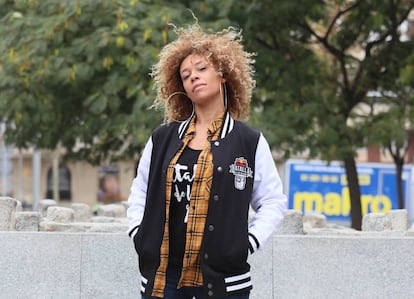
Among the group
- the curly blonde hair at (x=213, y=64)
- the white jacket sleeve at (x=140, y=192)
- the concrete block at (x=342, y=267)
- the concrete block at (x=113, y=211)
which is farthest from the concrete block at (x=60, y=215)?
the white jacket sleeve at (x=140, y=192)

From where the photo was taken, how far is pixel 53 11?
1397cm

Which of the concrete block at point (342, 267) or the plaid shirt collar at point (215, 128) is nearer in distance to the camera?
the plaid shirt collar at point (215, 128)

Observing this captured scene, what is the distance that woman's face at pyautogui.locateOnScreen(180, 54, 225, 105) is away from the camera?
14.1 ft

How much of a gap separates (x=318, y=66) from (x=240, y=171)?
41.4 ft

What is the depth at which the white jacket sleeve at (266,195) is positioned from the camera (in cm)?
419

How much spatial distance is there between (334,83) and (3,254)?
11.2 m

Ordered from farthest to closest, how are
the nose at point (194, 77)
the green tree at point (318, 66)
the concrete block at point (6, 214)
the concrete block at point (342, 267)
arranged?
1. the green tree at point (318, 66)
2. the concrete block at point (6, 214)
3. the concrete block at point (342, 267)
4. the nose at point (194, 77)

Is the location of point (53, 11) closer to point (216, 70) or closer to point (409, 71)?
point (409, 71)

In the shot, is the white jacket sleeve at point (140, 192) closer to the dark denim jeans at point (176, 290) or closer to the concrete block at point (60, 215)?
the dark denim jeans at point (176, 290)

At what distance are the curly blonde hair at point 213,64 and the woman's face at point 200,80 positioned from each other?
3cm

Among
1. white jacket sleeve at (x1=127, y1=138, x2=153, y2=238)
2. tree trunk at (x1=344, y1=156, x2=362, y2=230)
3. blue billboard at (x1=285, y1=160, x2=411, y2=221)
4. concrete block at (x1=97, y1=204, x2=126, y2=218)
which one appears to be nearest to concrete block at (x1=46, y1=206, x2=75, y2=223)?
concrete block at (x1=97, y1=204, x2=126, y2=218)

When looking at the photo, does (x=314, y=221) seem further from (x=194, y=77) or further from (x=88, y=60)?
(x=194, y=77)

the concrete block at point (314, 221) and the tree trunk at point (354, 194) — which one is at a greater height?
the tree trunk at point (354, 194)

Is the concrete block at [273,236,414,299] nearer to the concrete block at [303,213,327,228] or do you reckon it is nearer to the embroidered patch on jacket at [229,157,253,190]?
the embroidered patch on jacket at [229,157,253,190]
